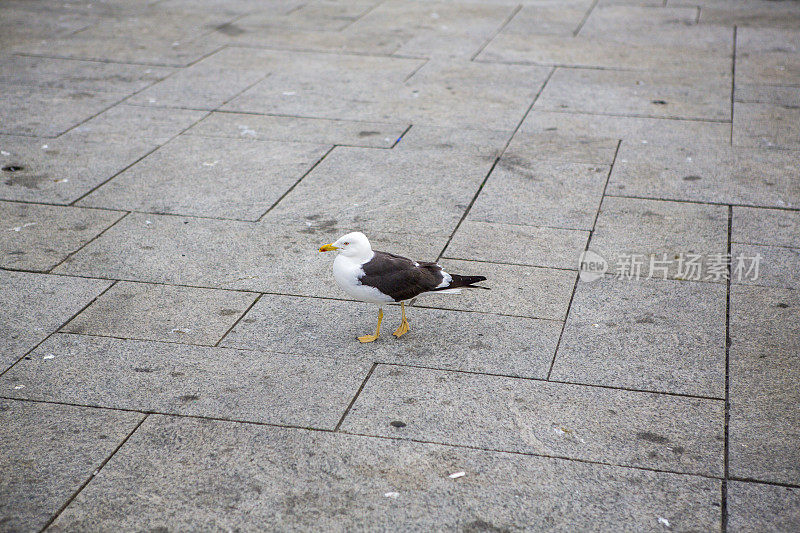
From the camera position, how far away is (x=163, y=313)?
5.76 m

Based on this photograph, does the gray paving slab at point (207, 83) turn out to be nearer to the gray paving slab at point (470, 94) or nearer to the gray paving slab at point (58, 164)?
the gray paving slab at point (58, 164)

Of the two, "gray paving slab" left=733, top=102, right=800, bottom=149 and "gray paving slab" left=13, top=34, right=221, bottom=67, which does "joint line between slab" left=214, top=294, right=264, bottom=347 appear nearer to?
"gray paving slab" left=733, top=102, right=800, bottom=149

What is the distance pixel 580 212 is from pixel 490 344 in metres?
2.38

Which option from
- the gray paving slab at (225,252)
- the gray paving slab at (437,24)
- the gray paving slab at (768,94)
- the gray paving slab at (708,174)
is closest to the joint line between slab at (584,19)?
the gray paving slab at (437,24)

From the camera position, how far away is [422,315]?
230 inches

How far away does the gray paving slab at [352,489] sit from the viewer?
393 cm

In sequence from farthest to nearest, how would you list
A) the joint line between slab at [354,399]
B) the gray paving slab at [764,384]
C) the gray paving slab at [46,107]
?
the gray paving slab at [46,107] < the joint line between slab at [354,399] < the gray paving slab at [764,384]

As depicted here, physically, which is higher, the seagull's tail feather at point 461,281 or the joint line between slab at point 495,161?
the seagull's tail feather at point 461,281

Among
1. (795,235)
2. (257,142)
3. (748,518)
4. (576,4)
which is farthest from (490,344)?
(576,4)

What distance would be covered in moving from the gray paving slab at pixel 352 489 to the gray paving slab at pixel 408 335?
890mm

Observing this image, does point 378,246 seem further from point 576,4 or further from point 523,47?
point 576,4

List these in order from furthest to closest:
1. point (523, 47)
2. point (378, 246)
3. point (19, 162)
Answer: point (523, 47), point (19, 162), point (378, 246)

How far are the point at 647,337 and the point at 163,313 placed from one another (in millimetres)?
3331

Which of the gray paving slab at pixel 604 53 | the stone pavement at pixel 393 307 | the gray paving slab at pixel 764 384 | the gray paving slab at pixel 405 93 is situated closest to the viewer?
the stone pavement at pixel 393 307
